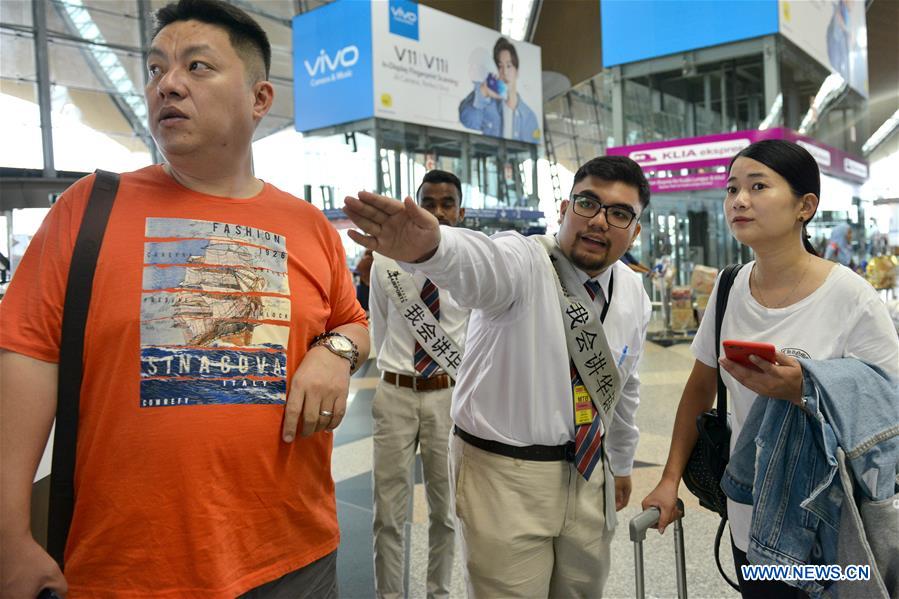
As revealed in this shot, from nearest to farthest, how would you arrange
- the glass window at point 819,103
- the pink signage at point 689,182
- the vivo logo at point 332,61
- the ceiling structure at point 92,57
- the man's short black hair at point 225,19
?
the man's short black hair at point 225,19 < the ceiling structure at point 92,57 < the pink signage at point 689,182 < the glass window at point 819,103 < the vivo logo at point 332,61

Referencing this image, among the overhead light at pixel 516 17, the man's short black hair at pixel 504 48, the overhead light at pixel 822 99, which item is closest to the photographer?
the overhead light at pixel 822 99

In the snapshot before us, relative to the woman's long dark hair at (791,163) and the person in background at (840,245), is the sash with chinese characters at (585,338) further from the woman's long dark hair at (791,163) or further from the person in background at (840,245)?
the person in background at (840,245)

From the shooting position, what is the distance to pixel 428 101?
56.1 ft

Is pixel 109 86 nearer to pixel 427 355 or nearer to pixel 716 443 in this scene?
pixel 427 355

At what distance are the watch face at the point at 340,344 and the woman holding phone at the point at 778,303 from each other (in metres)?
0.85

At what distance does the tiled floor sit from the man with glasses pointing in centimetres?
104

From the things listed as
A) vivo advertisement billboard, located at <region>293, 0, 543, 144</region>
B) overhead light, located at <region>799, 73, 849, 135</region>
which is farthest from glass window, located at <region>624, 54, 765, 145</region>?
vivo advertisement billboard, located at <region>293, 0, 543, 144</region>

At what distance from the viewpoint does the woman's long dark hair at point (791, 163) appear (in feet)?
5.24

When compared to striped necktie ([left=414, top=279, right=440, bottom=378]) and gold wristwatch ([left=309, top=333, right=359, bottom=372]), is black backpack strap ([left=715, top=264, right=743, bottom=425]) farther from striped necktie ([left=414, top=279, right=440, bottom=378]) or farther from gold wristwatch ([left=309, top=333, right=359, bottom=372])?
striped necktie ([left=414, top=279, right=440, bottom=378])

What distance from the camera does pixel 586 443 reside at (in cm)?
164

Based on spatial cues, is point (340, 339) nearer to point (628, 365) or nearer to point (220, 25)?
point (220, 25)

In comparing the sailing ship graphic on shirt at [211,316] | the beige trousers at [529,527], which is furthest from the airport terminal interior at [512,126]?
the sailing ship graphic on shirt at [211,316]

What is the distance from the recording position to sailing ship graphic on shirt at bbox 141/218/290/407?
107 cm

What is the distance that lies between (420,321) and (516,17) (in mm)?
24999
